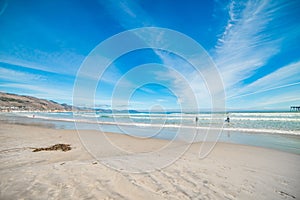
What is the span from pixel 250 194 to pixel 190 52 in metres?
7.73

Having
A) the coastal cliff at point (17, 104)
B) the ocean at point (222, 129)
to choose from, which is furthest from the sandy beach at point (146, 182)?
the coastal cliff at point (17, 104)

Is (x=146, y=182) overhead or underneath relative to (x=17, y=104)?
underneath

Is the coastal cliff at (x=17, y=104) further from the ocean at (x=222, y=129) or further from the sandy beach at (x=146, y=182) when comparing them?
the sandy beach at (x=146, y=182)

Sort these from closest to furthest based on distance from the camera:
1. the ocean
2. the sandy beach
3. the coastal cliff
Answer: the sandy beach → the ocean → the coastal cliff

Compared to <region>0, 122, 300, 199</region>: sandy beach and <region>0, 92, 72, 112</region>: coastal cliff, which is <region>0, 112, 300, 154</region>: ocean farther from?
<region>0, 92, 72, 112</region>: coastal cliff

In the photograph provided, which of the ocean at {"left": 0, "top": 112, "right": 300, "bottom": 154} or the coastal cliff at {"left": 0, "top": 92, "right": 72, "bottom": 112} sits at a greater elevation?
the coastal cliff at {"left": 0, "top": 92, "right": 72, "bottom": 112}

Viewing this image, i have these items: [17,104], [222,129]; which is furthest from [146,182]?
[17,104]

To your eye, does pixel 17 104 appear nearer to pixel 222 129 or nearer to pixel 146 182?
pixel 222 129

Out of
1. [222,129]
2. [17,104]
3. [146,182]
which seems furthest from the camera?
[17,104]

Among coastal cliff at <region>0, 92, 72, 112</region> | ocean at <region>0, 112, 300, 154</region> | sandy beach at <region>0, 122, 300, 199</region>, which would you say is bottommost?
sandy beach at <region>0, 122, 300, 199</region>

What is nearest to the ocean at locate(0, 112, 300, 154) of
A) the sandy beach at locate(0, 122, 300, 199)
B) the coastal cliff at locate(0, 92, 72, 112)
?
the sandy beach at locate(0, 122, 300, 199)

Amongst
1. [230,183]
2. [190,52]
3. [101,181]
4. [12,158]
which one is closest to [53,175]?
[101,181]

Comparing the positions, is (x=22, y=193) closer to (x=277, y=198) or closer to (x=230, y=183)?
(x=230, y=183)

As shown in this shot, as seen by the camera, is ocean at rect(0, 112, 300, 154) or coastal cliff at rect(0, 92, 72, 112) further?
coastal cliff at rect(0, 92, 72, 112)
